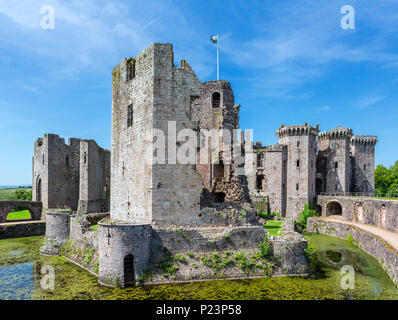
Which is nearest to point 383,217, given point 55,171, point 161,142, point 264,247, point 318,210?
point 318,210

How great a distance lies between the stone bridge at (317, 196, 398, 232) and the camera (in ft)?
74.0

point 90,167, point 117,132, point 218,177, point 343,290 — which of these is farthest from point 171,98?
point 90,167

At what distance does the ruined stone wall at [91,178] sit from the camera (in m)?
25.1

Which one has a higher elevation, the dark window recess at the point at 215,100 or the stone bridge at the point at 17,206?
the dark window recess at the point at 215,100

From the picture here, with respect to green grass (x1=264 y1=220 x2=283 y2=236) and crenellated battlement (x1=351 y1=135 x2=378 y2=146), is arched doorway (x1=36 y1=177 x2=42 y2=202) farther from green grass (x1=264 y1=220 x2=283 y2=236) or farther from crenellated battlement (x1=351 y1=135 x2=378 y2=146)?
crenellated battlement (x1=351 y1=135 x2=378 y2=146)

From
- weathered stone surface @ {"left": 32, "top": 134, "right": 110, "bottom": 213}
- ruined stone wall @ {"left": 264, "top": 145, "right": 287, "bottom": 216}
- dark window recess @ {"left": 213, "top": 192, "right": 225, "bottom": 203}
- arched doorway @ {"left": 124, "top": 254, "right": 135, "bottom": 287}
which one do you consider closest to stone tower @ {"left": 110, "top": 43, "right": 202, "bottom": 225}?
arched doorway @ {"left": 124, "top": 254, "right": 135, "bottom": 287}

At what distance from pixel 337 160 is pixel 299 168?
7.10 metres

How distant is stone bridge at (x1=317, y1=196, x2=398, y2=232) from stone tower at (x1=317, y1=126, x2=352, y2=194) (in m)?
3.17

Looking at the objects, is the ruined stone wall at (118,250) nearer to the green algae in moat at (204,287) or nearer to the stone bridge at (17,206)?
the green algae in moat at (204,287)

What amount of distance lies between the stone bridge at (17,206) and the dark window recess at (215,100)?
2069 centimetres

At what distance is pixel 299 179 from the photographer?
33.3 meters

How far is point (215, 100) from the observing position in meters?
20.0

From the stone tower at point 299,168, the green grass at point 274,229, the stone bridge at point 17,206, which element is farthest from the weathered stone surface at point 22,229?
the stone tower at point 299,168

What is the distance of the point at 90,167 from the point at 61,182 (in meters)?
5.81
